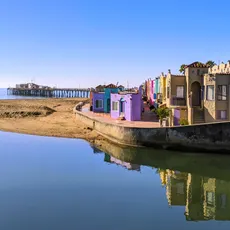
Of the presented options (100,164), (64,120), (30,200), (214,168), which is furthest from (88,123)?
(30,200)

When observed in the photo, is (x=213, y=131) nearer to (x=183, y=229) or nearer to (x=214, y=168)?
(x=214, y=168)

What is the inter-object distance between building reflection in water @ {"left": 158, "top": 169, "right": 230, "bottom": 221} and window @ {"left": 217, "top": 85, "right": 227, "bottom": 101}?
935 cm

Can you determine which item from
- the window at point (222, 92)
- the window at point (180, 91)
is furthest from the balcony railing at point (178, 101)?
the window at point (222, 92)

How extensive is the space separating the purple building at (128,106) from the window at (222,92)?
8717 millimetres

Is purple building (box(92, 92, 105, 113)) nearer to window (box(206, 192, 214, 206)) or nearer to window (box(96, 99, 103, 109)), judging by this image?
window (box(96, 99, 103, 109))

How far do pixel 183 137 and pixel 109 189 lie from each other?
398 inches

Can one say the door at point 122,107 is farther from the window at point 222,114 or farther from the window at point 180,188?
the window at point 180,188

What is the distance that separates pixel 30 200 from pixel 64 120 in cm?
2922

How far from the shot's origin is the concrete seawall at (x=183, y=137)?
24891 mm

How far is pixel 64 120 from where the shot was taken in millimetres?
44406

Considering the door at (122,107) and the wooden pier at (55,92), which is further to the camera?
the wooden pier at (55,92)

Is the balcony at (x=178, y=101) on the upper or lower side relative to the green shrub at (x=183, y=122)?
upper

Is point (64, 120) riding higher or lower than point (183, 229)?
higher

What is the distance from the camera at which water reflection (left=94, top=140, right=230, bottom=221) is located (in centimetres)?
1569
